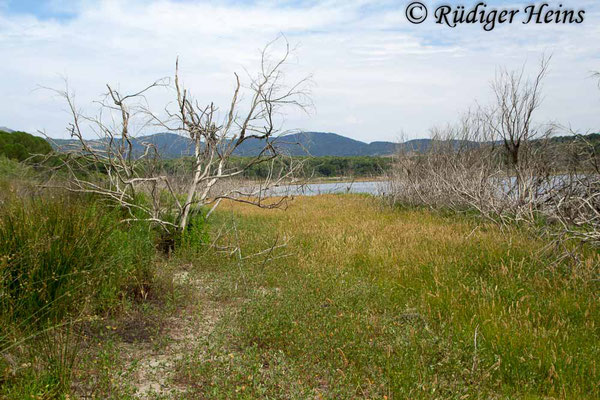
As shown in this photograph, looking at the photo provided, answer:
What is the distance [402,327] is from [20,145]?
23.3 m

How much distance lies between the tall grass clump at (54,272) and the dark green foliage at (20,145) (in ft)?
59.3

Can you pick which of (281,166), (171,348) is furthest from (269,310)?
(281,166)

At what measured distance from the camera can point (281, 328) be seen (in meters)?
4.72

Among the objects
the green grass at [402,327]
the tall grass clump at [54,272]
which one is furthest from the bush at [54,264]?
the green grass at [402,327]

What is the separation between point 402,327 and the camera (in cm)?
482

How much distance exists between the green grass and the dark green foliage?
710 inches

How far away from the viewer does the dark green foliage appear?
21.3 m

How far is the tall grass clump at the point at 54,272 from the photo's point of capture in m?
3.66

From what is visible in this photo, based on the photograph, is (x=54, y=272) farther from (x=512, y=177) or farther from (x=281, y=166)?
(x=512, y=177)

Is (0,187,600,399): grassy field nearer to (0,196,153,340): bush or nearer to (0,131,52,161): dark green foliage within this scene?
(0,196,153,340): bush

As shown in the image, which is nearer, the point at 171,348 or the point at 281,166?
the point at 171,348

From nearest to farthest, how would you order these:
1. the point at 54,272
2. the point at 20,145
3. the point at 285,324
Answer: the point at 54,272, the point at 285,324, the point at 20,145

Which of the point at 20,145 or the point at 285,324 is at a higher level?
the point at 20,145

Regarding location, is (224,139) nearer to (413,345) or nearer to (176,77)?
(176,77)
